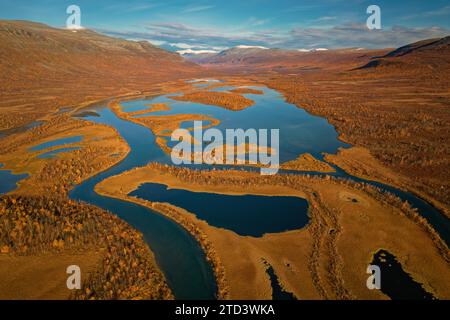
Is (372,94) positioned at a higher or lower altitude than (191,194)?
higher

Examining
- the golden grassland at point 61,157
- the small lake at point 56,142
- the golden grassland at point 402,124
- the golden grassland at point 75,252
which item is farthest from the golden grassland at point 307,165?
the small lake at point 56,142

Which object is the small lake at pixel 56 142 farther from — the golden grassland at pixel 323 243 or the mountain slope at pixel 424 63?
the mountain slope at pixel 424 63

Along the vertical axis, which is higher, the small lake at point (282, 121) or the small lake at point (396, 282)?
the small lake at point (282, 121)

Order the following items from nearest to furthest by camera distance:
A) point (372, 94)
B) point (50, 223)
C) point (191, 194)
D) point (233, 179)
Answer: point (50, 223), point (191, 194), point (233, 179), point (372, 94)

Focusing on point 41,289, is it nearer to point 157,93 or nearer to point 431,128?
point 431,128

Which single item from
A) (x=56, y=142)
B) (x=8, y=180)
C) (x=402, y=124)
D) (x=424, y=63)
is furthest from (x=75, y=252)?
(x=424, y=63)
